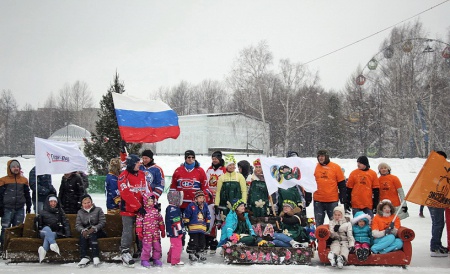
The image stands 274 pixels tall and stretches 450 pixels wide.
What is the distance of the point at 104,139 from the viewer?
2178 centimetres

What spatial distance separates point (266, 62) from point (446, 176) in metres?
31.2

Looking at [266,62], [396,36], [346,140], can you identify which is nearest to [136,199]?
[266,62]

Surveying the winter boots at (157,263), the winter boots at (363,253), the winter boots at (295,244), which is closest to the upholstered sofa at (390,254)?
the winter boots at (363,253)

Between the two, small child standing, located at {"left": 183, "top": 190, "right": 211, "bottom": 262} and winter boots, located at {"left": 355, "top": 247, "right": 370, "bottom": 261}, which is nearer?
winter boots, located at {"left": 355, "top": 247, "right": 370, "bottom": 261}

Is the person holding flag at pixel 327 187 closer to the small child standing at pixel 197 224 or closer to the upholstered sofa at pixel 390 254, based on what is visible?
the upholstered sofa at pixel 390 254

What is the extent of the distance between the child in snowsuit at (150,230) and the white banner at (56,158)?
70.3 inches

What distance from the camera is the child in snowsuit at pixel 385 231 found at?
7059mm

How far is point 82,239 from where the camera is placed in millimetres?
7004

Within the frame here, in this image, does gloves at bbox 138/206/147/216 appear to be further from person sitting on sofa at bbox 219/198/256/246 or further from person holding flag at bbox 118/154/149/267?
person sitting on sofa at bbox 219/198/256/246

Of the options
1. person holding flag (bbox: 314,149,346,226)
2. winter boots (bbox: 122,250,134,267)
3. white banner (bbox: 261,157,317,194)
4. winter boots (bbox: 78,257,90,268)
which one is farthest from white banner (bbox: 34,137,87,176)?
person holding flag (bbox: 314,149,346,226)

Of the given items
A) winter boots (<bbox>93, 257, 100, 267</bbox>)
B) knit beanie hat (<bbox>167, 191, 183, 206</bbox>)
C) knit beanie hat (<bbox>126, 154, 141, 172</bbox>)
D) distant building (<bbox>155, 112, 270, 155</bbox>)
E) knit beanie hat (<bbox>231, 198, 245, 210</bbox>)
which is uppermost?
distant building (<bbox>155, 112, 270, 155</bbox>)

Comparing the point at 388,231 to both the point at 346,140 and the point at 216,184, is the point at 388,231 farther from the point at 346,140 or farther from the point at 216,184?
the point at 346,140

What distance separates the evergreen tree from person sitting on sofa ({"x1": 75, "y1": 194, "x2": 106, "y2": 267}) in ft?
47.5

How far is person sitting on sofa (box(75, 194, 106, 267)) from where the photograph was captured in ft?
22.9
